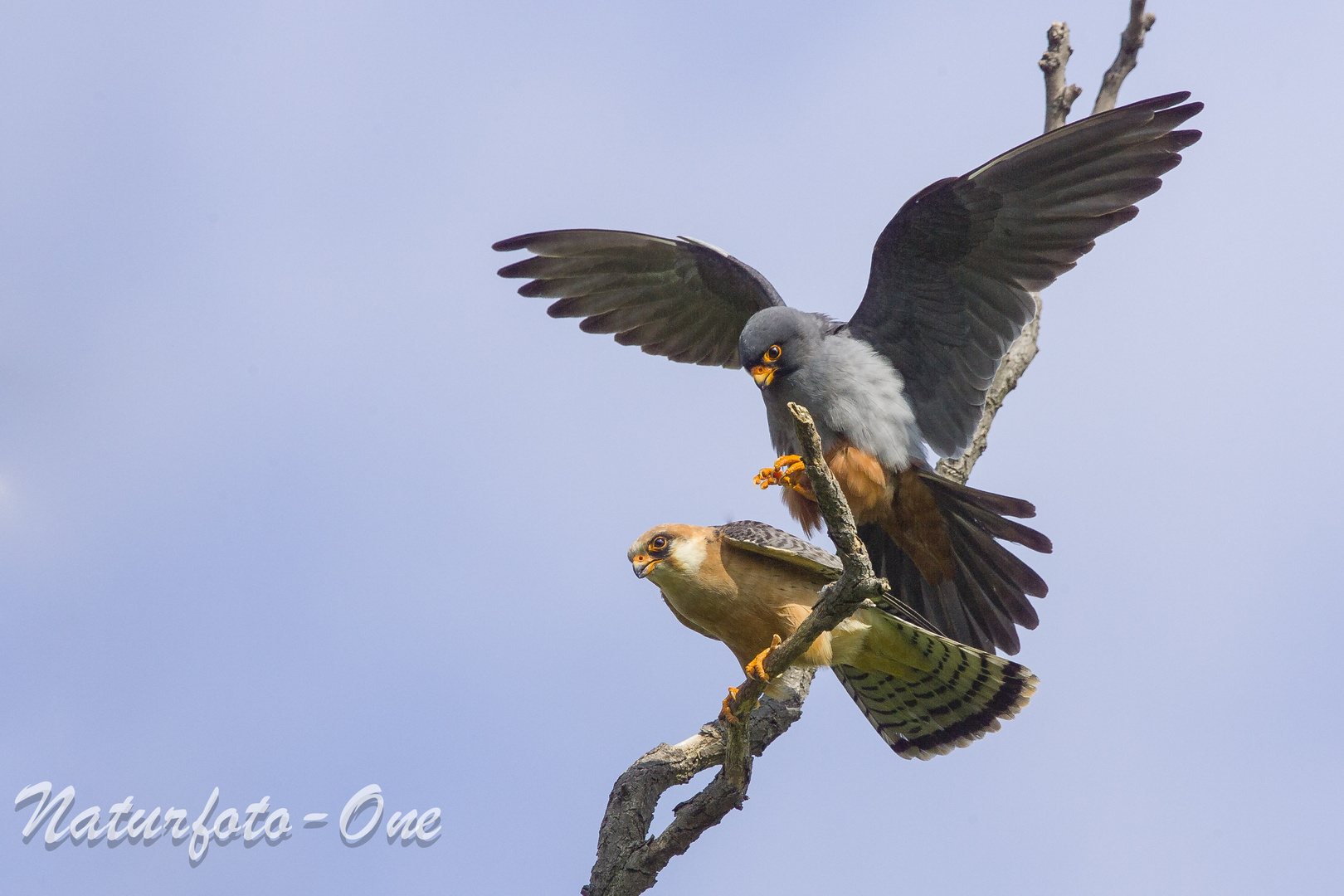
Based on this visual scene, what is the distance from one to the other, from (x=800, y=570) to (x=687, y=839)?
1.30 m

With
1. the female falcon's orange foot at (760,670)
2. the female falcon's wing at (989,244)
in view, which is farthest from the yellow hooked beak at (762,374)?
the female falcon's orange foot at (760,670)

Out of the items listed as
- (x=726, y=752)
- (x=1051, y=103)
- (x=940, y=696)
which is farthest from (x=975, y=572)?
(x=1051, y=103)

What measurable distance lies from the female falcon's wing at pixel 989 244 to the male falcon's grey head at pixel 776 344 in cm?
46

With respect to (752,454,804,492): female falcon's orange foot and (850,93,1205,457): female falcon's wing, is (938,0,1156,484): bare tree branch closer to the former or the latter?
(850,93,1205,457): female falcon's wing

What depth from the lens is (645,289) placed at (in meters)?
6.44

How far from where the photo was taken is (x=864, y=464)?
5105mm

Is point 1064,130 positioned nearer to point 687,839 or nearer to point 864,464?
point 864,464

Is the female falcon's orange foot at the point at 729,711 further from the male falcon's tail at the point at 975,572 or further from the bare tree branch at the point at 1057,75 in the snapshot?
the bare tree branch at the point at 1057,75

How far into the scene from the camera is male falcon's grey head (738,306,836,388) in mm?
5070

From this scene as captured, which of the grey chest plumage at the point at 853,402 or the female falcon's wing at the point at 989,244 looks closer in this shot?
the female falcon's wing at the point at 989,244

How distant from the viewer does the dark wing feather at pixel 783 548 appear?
14.7ft

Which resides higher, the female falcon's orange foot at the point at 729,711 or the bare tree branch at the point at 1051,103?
the bare tree branch at the point at 1051,103

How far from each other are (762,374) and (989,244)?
1.31 m

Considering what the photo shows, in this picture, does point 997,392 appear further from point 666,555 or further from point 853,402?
point 666,555
